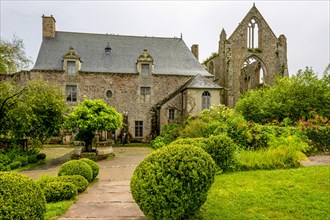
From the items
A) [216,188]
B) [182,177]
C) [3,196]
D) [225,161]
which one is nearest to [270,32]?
[225,161]

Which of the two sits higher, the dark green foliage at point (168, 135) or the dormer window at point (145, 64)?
the dormer window at point (145, 64)

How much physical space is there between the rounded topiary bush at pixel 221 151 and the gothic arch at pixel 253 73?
2390cm

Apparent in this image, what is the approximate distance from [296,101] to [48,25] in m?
24.9

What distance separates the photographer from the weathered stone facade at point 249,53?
31234 mm

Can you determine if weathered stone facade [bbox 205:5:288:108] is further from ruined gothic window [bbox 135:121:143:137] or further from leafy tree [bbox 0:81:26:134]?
leafy tree [bbox 0:81:26:134]

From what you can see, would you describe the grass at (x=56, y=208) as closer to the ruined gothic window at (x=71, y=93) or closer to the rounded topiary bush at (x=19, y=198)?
the rounded topiary bush at (x=19, y=198)

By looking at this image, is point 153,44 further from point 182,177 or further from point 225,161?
point 182,177

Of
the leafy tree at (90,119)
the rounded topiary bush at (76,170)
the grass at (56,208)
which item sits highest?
the leafy tree at (90,119)

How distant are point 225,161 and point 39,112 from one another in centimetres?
1191

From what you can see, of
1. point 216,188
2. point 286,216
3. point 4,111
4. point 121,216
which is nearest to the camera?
point 286,216

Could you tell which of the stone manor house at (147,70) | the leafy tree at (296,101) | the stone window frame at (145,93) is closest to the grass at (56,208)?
the leafy tree at (296,101)

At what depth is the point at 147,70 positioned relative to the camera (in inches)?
1143

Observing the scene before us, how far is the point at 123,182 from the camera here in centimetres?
1032

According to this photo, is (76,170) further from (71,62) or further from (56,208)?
(71,62)
